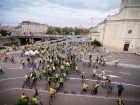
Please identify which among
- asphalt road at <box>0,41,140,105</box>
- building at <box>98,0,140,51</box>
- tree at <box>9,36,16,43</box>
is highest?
building at <box>98,0,140,51</box>

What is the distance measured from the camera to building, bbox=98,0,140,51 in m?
49.8

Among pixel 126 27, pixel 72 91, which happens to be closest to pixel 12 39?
pixel 126 27

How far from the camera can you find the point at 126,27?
51781mm

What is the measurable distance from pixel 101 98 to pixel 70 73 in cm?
834

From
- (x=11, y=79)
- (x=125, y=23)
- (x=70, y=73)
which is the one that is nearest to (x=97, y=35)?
(x=125, y=23)

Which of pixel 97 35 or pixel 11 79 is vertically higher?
pixel 97 35

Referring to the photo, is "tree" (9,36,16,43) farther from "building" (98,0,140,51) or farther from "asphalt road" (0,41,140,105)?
"asphalt road" (0,41,140,105)

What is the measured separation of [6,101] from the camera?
1673 centimetres

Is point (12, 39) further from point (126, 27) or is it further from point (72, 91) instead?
point (72, 91)

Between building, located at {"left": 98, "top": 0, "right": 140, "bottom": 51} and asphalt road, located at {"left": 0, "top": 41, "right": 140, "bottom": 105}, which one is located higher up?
building, located at {"left": 98, "top": 0, "right": 140, "bottom": 51}

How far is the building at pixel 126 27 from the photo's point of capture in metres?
49.8

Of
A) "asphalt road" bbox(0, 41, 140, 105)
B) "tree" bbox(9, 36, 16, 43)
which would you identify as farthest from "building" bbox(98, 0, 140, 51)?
"tree" bbox(9, 36, 16, 43)

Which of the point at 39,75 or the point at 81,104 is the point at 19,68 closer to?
the point at 39,75

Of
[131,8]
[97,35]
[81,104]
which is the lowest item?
[81,104]
